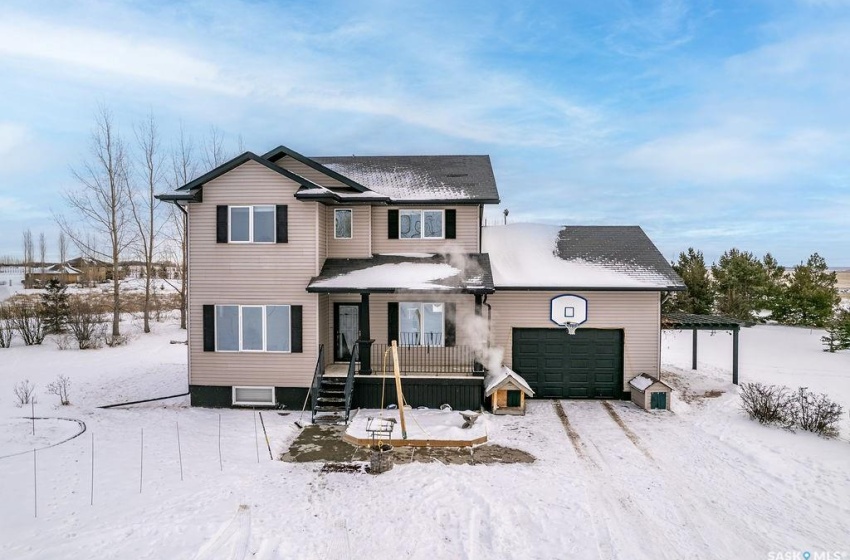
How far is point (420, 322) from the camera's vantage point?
1285 cm

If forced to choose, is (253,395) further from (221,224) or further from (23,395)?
(23,395)

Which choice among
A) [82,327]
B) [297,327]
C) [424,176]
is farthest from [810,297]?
[82,327]

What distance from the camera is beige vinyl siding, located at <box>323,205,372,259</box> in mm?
13062

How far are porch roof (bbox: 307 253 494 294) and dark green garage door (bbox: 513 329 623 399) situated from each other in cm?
267

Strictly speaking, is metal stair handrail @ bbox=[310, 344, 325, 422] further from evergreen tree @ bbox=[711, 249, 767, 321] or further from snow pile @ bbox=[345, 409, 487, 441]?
evergreen tree @ bbox=[711, 249, 767, 321]

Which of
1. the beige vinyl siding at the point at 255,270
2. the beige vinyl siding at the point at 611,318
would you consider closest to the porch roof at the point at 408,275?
the beige vinyl siding at the point at 255,270

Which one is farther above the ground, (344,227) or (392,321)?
(344,227)

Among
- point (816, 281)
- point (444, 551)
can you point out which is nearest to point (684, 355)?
point (816, 281)

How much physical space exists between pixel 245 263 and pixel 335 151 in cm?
3304

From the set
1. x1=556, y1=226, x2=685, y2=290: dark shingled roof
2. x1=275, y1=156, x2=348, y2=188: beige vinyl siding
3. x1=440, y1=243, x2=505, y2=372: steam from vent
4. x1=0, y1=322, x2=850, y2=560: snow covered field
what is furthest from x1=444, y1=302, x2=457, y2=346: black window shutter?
x1=275, y1=156, x2=348, y2=188: beige vinyl siding

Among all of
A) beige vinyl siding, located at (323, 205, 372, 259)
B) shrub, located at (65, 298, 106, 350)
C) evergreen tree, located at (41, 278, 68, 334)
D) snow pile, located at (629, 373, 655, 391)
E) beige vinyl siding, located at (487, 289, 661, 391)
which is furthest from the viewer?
evergreen tree, located at (41, 278, 68, 334)

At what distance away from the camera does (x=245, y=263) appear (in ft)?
38.6

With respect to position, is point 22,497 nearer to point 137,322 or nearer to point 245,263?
point 245,263

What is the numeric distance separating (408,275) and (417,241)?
1.75 metres
